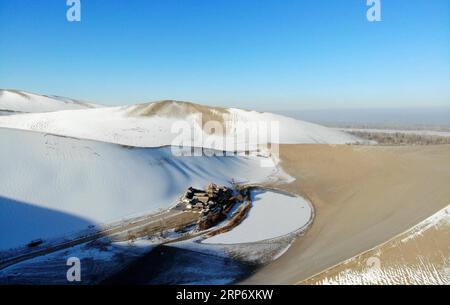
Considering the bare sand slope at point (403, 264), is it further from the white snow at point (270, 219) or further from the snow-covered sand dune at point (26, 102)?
the snow-covered sand dune at point (26, 102)

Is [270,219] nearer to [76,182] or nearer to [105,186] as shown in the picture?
[105,186]

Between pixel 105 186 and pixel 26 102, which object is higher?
pixel 26 102

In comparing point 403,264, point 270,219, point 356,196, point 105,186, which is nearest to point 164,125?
point 105,186

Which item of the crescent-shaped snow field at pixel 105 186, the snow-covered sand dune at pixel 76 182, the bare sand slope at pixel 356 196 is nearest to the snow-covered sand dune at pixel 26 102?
the crescent-shaped snow field at pixel 105 186

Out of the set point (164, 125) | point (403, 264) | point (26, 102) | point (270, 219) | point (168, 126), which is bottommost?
point (270, 219)

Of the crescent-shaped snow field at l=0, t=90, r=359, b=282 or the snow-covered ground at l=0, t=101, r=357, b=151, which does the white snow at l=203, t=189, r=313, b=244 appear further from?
the snow-covered ground at l=0, t=101, r=357, b=151

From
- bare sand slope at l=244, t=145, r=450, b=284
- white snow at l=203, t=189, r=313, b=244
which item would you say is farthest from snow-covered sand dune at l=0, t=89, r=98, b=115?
white snow at l=203, t=189, r=313, b=244
